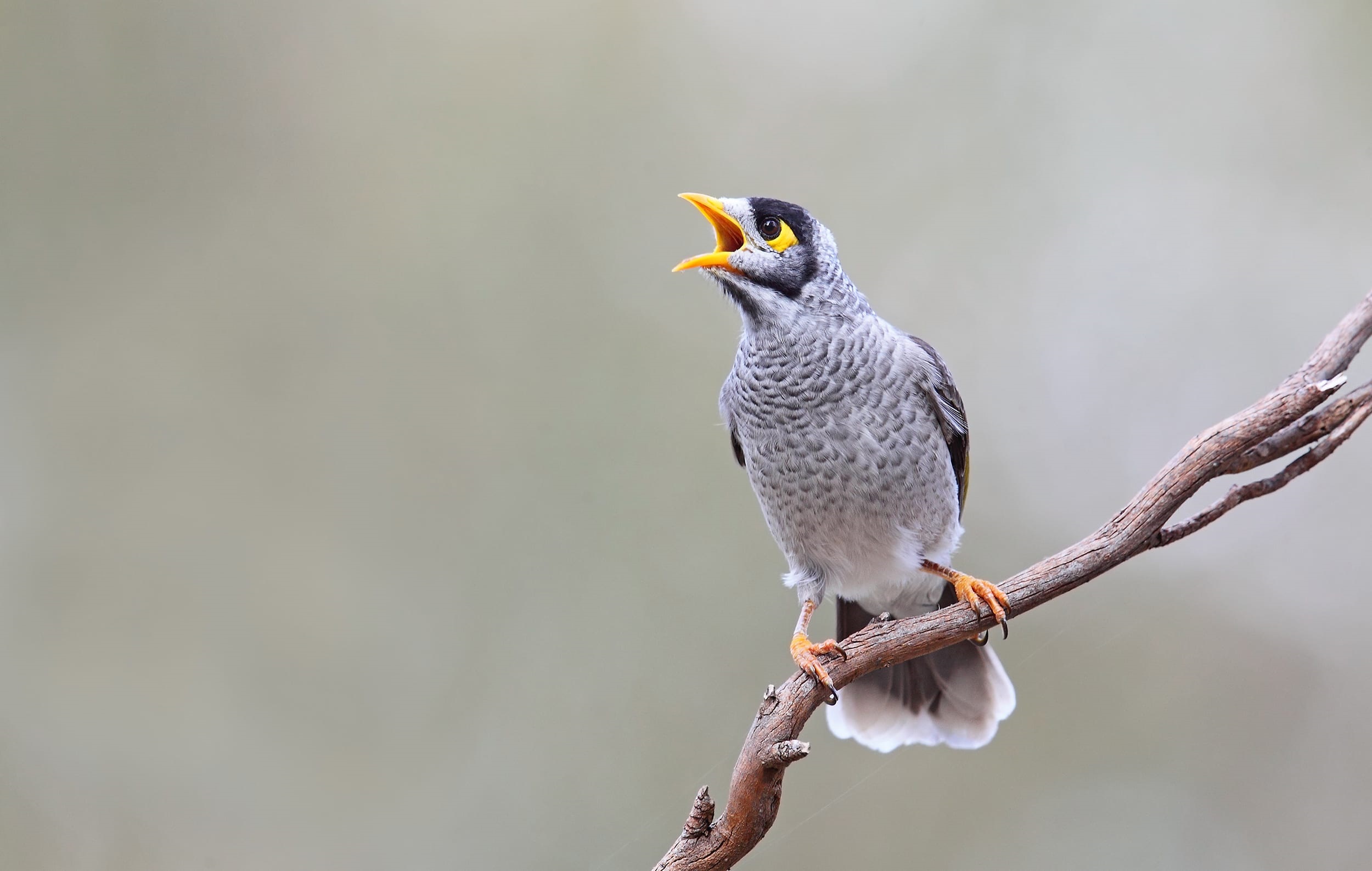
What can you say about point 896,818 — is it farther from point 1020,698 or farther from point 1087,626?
point 1087,626

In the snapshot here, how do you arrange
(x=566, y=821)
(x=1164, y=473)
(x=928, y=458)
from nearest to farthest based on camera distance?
(x=1164, y=473) → (x=928, y=458) → (x=566, y=821)

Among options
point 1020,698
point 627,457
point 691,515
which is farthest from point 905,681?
point 627,457

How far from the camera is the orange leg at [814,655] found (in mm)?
2186

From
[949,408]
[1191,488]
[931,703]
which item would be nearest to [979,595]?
[1191,488]

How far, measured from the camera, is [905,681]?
308 centimetres

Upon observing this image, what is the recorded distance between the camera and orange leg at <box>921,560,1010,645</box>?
2.22 meters

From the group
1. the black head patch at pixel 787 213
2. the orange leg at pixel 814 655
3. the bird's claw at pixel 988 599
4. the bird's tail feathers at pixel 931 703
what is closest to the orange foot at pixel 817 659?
the orange leg at pixel 814 655

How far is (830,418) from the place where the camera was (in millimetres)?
2654

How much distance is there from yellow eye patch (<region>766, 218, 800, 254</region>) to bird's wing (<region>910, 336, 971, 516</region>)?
487mm

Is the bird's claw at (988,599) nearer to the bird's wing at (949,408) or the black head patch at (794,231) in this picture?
the bird's wing at (949,408)

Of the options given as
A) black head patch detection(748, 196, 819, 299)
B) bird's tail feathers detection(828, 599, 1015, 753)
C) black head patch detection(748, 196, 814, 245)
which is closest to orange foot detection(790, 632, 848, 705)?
bird's tail feathers detection(828, 599, 1015, 753)

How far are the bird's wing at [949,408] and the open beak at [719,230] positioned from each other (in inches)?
24.9

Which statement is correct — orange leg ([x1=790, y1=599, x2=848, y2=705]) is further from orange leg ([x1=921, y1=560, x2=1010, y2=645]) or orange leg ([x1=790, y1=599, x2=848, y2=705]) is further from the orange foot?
orange leg ([x1=921, y1=560, x2=1010, y2=645])

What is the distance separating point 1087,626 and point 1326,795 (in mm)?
894
